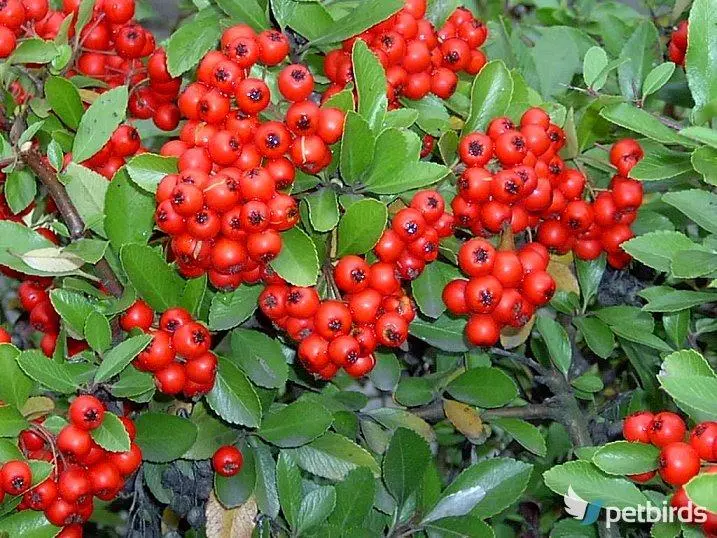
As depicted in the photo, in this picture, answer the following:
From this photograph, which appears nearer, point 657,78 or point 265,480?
point 657,78

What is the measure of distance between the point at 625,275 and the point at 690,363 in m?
0.58

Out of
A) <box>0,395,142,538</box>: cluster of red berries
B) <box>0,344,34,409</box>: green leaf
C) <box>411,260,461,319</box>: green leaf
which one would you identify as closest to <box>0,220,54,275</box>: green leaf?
<box>0,344,34,409</box>: green leaf

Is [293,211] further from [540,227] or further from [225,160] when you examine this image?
[540,227]

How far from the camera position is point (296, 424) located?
142 centimetres

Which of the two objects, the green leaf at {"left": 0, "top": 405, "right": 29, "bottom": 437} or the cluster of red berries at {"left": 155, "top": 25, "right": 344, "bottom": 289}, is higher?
the cluster of red berries at {"left": 155, "top": 25, "right": 344, "bottom": 289}

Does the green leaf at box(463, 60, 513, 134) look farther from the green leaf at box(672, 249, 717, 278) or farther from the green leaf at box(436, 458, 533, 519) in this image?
the green leaf at box(436, 458, 533, 519)

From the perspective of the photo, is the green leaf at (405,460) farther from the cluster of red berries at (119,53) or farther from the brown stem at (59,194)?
the cluster of red berries at (119,53)

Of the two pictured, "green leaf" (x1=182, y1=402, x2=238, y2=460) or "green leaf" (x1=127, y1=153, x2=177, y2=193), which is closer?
"green leaf" (x1=127, y1=153, x2=177, y2=193)

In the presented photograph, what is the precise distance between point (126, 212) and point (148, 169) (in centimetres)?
10

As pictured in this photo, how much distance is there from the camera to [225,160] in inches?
47.4

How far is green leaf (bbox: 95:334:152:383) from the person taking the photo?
46.8 inches

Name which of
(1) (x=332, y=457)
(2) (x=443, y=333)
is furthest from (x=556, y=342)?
(1) (x=332, y=457)

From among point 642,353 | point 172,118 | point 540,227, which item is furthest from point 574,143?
point 172,118

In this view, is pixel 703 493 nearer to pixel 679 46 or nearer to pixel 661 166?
pixel 661 166
